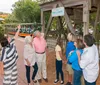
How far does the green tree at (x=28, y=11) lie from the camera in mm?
35969

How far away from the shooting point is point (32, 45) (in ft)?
26.4

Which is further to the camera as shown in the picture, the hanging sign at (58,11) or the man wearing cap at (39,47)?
the hanging sign at (58,11)

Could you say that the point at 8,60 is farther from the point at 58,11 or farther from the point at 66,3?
the point at 58,11

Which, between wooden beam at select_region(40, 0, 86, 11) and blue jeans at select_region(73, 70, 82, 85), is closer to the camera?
blue jeans at select_region(73, 70, 82, 85)

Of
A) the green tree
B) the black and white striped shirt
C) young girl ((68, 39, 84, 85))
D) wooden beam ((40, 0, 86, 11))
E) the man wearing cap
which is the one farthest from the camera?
the green tree

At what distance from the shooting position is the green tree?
36.0 metres

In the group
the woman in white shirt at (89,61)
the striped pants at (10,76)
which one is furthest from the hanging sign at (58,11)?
the woman in white shirt at (89,61)

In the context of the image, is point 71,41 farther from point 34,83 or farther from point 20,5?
point 20,5

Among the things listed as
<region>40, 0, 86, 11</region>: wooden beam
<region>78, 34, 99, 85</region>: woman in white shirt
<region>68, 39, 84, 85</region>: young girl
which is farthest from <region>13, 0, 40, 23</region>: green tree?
<region>78, 34, 99, 85</region>: woman in white shirt

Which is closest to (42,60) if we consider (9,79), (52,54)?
(9,79)

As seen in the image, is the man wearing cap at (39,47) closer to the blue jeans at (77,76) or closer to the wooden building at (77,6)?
the wooden building at (77,6)

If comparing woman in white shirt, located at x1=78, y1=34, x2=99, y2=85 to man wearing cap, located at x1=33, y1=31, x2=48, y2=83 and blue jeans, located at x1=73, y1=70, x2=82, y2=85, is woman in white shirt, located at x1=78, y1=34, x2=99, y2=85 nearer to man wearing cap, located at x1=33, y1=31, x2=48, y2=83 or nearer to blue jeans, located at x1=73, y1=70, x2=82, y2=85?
blue jeans, located at x1=73, y1=70, x2=82, y2=85

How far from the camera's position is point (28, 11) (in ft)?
122

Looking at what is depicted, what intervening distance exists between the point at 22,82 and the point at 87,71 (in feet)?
11.8
